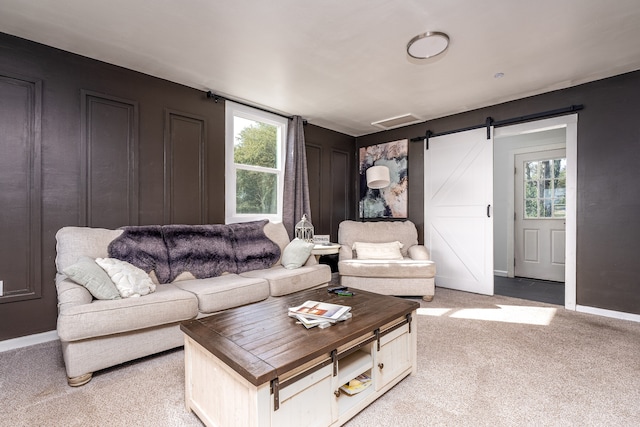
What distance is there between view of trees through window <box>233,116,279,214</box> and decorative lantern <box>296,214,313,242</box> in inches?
16.1

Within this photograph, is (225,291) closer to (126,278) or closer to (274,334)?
(126,278)

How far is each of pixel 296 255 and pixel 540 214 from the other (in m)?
4.14

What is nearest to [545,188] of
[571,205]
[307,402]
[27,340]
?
[571,205]

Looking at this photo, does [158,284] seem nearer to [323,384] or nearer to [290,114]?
[323,384]

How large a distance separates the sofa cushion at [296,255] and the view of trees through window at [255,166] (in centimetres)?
93

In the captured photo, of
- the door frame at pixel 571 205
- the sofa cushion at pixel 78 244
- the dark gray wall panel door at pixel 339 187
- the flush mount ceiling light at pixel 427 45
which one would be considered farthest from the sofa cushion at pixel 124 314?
the door frame at pixel 571 205

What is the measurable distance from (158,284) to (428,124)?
4.03 m

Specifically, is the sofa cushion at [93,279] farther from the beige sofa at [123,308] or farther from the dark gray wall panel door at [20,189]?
the dark gray wall panel door at [20,189]

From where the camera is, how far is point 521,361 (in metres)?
2.10

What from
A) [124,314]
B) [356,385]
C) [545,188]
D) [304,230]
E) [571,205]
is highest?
[545,188]

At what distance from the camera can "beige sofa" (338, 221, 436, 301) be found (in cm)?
349

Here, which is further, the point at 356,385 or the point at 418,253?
the point at 418,253

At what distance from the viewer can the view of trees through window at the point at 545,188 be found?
15.3 feet

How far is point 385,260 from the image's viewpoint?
148 inches
